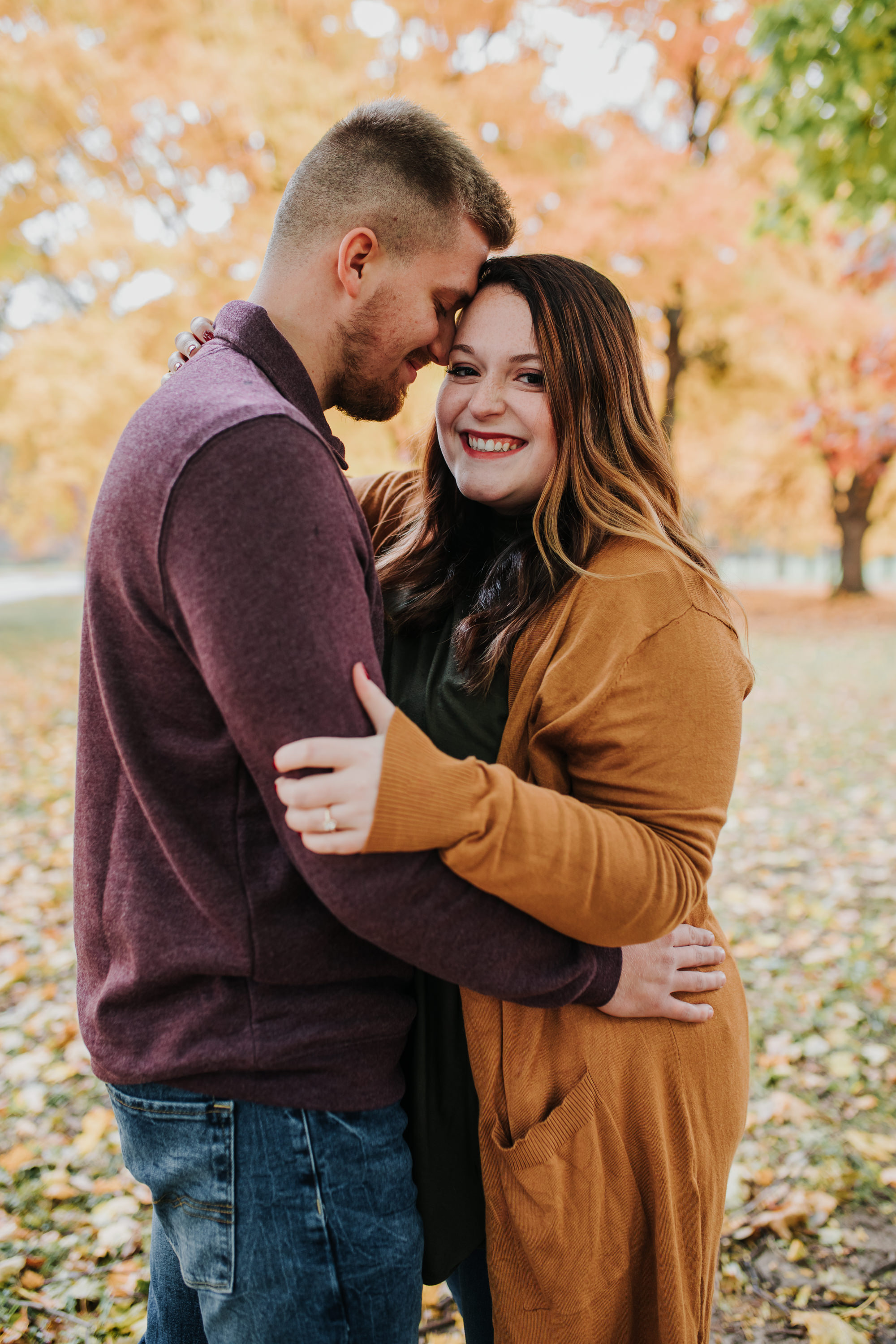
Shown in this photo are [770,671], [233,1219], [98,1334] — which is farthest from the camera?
[770,671]

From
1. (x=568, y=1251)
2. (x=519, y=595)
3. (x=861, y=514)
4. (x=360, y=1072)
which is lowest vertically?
(x=568, y=1251)

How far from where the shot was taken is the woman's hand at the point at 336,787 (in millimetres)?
1153

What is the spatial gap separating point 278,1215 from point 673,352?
14.5 m

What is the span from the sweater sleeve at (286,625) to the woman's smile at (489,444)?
0.76m

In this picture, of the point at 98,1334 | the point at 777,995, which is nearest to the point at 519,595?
the point at 98,1334

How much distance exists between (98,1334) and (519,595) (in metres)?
2.43

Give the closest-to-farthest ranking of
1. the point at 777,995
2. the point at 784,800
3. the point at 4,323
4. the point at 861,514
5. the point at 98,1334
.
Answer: the point at 98,1334 < the point at 777,995 < the point at 784,800 < the point at 4,323 < the point at 861,514

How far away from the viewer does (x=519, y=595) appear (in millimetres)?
1829

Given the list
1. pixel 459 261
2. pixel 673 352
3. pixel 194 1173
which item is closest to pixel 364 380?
pixel 459 261

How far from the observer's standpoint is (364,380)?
1.74 metres

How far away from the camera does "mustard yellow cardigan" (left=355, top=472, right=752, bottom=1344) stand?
1.51 meters

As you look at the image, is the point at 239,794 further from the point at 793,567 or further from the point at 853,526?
the point at 793,567

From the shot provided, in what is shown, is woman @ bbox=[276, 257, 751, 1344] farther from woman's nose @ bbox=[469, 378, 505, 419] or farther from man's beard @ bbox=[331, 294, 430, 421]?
man's beard @ bbox=[331, 294, 430, 421]

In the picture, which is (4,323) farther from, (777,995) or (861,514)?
(861,514)
